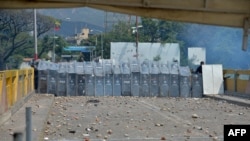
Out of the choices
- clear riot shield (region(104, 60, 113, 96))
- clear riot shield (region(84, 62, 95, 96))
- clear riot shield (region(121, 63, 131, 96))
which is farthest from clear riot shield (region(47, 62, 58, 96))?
clear riot shield (region(121, 63, 131, 96))

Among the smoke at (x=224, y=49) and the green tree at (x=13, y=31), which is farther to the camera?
the smoke at (x=224, y=49)

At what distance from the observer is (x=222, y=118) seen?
19.8 metres

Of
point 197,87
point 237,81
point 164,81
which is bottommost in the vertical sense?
point 197,87

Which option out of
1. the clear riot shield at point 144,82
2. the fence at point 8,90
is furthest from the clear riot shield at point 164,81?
the fence at point 8,90

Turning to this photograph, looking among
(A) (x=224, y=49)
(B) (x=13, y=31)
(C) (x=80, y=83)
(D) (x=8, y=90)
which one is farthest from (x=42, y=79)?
(A) (x=224, y=49)

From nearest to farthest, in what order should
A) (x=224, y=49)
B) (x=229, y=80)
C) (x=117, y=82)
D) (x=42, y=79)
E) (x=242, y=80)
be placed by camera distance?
(x=242, y=80)
(x=229, y=80)
(x=42, y=79)
(x=117, y=82)
(x=224, y=49)

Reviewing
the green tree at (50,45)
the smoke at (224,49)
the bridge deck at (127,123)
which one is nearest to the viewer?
the bridge deck at (127,123)

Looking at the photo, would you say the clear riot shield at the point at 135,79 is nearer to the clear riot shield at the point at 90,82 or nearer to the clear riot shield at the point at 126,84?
the clear riot shield at the point at 126,84

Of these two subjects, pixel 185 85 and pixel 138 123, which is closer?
pixel 138 123

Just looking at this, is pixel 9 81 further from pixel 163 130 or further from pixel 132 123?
pixel 163 130

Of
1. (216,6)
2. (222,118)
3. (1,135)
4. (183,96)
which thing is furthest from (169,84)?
(216,6)

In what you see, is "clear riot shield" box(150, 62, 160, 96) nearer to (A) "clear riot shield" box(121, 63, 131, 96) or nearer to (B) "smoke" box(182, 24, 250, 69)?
(A) "clear riot shield" box(121, 63, 131, 96)

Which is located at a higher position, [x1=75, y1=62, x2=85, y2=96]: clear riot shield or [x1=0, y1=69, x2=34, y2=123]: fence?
[x1=0, y1=69, x2=34, y2=123]: fence

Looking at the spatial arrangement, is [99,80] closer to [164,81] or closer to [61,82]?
[61,82]
